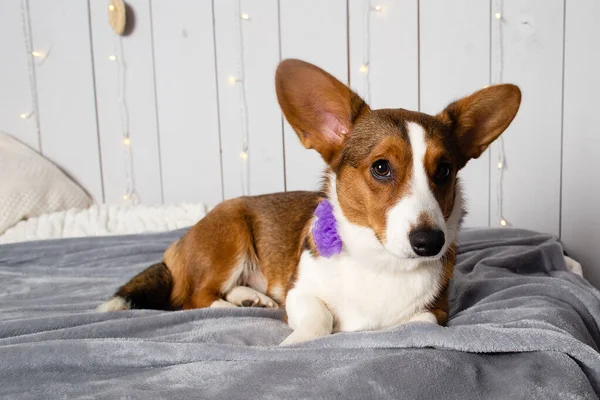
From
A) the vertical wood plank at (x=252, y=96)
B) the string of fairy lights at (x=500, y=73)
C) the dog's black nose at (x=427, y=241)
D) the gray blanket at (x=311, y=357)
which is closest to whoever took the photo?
the gray blanket at (x=311, y=357)

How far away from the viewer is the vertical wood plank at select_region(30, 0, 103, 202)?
11.1 ft

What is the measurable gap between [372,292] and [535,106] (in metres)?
1.92

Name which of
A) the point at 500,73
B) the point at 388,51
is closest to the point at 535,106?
the point at 500,73

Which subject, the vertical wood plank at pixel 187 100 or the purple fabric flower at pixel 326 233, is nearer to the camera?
the purple fabric flower at pixel 326 233

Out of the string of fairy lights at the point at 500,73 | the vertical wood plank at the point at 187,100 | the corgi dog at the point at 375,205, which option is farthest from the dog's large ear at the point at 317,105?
the vertical wood plank at the point at 187,100

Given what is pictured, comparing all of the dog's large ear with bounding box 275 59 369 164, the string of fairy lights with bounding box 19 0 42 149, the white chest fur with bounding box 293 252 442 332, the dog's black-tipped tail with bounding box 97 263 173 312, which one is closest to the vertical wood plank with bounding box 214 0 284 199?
the string of fairy lights with bounding box 19 0 42 149

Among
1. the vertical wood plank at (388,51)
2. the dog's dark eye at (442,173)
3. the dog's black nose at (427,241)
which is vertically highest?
the vertical wood plank at (388,51)

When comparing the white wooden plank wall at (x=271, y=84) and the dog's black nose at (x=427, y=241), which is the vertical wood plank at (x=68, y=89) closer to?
the white wooden plank wall at (x=271, y=84)

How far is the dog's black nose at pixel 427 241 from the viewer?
3.92 ft

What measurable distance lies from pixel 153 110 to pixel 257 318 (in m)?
2.14

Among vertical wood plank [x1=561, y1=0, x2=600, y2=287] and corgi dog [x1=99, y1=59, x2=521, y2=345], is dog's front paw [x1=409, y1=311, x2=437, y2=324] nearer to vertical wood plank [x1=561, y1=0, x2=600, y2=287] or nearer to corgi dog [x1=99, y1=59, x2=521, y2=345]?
corgi dog [x1=99, y1=59, x2=521, y2=345]

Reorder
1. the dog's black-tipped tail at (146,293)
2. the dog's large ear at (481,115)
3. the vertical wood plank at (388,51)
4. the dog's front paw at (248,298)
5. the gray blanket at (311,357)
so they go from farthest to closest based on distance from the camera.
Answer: the vertical wood plank at (388,51) → the dog's front paw at (248,298) → the dog's black-tipped tail at (146,293) → the dog's large ear at (481,115) → the gray blanket at (311,357)

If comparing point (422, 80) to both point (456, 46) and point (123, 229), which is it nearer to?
point (456, 46)

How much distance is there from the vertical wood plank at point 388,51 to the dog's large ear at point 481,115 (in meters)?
1.47
